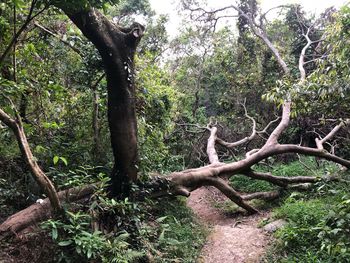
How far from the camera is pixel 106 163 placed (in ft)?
23.0

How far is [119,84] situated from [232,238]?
3.76 meters

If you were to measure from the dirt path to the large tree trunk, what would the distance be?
198cm

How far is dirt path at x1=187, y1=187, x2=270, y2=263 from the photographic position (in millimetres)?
5855

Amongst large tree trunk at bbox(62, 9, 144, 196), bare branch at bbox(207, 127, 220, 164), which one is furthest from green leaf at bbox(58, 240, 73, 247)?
bare branch at bbox(207, 127, 220, 164)

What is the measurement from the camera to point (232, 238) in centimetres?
673

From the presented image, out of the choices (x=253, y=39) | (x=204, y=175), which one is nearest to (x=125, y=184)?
(x=204, y=175)

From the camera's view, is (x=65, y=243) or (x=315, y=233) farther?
(x=315, y=233)

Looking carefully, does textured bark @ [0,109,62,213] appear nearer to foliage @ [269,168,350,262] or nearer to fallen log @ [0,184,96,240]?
fallen log @ [0,184,96,240]

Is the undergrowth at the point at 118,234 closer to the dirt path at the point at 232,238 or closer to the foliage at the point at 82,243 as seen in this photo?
the foliage at the point at 82,243

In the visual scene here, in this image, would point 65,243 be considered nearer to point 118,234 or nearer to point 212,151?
point 118,234

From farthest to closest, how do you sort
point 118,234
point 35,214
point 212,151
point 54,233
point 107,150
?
point 212,151 < point 107,150 < point 35,214 < point 118,234 < point 54,233

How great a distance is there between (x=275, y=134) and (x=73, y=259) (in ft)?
20.6

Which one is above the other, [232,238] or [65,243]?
[65,243]

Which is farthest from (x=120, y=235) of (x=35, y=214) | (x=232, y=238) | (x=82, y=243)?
(x=232, y=238)
